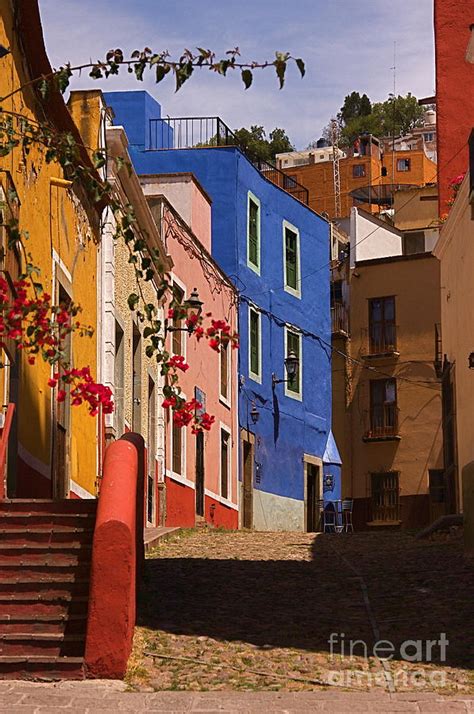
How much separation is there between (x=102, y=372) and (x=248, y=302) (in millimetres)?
11927

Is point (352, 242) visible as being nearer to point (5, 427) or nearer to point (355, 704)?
point (5, 427)

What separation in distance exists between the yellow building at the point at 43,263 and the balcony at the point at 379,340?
74.6 ft

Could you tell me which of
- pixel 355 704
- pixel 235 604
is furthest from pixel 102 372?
pixel 355 704

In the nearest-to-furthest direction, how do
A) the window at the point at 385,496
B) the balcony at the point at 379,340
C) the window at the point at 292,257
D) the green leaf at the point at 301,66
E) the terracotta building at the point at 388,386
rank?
the green leaf at the point at 301,66 < the window at the point at 292,257 < the window at the point at 385,496 < the terracotta building at the point at 388,386 < the balcony at the point at 379,340

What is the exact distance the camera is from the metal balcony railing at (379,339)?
41344 mm

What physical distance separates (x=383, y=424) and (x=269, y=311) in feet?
31.4

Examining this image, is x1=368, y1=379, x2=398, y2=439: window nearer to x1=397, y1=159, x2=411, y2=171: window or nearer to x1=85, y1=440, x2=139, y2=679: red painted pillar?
x1=85, y1=440, x2=139, y2=679: red painted pillar

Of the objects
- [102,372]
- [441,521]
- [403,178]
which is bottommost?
[441,521]

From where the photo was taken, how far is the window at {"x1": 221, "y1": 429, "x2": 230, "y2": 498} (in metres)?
29.3

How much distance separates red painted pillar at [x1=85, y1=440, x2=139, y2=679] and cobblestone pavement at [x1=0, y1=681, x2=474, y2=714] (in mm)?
312

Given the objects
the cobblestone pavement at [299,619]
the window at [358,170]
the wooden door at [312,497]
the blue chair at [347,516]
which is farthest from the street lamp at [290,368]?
the window at [358,170]

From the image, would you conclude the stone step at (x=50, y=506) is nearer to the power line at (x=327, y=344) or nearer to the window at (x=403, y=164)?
the power line at (x=327, y=344)

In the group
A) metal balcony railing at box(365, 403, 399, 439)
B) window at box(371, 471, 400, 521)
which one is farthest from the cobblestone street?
metal balcony railing at box(365, 403, 399, 439)

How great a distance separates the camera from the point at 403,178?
242 ft
